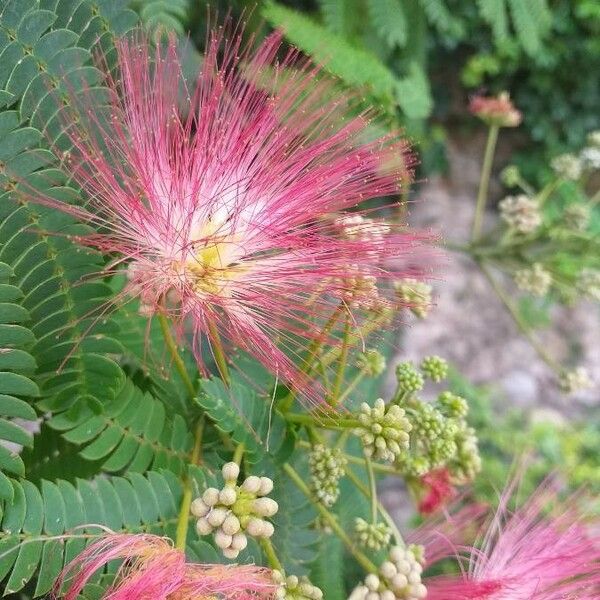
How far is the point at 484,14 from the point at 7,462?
191cm

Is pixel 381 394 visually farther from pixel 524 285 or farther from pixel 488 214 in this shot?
pixel 488 214

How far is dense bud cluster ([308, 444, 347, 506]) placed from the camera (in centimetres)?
101

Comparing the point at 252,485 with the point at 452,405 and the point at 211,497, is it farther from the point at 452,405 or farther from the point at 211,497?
the point at 452,405

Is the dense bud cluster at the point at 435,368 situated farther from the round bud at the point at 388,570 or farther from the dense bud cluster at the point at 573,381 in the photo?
the dense bud cluster at the point at 573,381

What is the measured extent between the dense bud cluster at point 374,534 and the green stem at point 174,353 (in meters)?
0.33

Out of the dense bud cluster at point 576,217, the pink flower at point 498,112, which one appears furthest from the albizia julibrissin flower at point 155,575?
the pink flower at point 498,112

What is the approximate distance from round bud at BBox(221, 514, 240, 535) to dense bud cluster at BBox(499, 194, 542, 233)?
117 cm

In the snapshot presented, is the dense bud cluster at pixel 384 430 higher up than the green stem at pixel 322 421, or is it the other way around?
the dense bud cluster at pixel 384 430

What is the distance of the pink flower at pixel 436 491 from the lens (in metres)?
1.31

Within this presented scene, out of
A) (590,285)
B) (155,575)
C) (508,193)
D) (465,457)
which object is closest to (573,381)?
(590,285)

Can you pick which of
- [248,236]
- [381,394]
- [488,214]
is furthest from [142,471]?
[488,214]

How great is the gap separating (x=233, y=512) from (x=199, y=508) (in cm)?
4

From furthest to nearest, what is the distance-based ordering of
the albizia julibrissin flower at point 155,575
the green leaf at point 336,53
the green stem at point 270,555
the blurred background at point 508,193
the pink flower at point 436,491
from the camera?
the blurred background at point 508,193 < the green leaf at point 336,53 < the pink flower at point 436,491 < the green stem at point 270,555 < the albizia julibrissin flower at point 155,575

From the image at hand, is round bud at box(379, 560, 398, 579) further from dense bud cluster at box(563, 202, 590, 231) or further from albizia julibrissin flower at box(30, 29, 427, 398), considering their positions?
dense bud cluster at box(563, 202, 590, 231)
